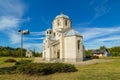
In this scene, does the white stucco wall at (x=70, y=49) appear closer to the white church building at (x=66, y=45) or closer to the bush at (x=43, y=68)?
the white church building at (x=66, y=45)

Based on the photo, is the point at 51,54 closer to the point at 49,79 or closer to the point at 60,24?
the point at 60,24

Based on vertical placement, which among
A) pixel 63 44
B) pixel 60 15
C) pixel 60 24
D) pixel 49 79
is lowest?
pixel 49 79

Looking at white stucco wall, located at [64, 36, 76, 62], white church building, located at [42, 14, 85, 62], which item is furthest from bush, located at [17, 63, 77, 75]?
white church building, located at [42, 14, 85, 62]

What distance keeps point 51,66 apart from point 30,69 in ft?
8.07

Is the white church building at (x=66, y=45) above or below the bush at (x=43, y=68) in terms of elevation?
above

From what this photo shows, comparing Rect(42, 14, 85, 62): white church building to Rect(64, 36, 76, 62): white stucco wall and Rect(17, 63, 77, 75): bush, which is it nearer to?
Rect(64, 36, 76, 62): white stucco wall

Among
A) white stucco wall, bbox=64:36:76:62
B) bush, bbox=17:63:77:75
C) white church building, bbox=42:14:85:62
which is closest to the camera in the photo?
bush, bbox=17:63:77:75

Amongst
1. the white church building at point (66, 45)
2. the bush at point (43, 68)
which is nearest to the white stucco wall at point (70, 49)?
the white church building at point (66, 45)

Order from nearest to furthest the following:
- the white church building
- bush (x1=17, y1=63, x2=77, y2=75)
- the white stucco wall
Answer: bush (x1=17, y1=63, x2=77, y2=75)
the white stucco wall
the white church building

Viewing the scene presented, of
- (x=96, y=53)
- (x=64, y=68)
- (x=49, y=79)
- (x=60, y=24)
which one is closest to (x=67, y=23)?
(x=60, y=24)

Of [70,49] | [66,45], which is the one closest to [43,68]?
[70,49]

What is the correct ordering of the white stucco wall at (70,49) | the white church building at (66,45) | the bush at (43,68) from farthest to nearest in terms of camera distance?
the white church building at (66,45) < the white stucco wall at (70,49) < the bush at (43,68)

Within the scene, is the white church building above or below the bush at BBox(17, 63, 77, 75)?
above

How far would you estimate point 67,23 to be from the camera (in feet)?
149
